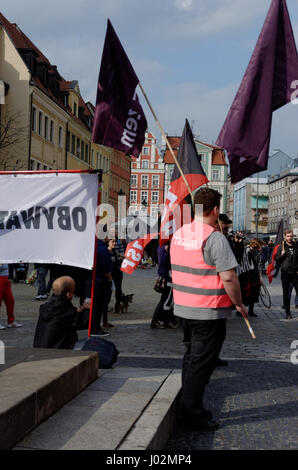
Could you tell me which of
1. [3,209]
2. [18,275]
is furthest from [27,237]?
[18,275]

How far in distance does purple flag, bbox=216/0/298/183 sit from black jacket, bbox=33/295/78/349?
8.18 ft

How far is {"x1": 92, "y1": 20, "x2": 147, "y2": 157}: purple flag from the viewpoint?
7.58m

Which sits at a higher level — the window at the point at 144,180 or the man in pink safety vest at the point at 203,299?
the window at the point at 144,180

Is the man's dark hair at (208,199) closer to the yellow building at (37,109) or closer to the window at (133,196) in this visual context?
the yellow building at (37,109)

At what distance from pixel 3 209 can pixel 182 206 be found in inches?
132

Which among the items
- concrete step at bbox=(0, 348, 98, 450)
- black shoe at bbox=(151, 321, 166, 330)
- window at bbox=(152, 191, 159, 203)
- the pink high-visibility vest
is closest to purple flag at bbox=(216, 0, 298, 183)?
the pink high-visibility vest

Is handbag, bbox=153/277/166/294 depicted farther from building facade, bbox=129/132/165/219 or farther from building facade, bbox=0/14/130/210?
building facade, bbox=129/132/165/219

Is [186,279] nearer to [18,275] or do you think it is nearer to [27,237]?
[27,237]

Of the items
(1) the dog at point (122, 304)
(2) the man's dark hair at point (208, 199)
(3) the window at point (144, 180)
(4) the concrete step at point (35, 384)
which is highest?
(3) the window at point (144, 180)

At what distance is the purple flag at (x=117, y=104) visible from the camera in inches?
298

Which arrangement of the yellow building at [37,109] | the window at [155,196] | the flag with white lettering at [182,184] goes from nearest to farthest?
1. the flag with white lettering at [182,184]
2. the yellow building at [37,109]
3. the window at [155,196]

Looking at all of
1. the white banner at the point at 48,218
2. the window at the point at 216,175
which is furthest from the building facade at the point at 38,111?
the window at the point at 216,175
